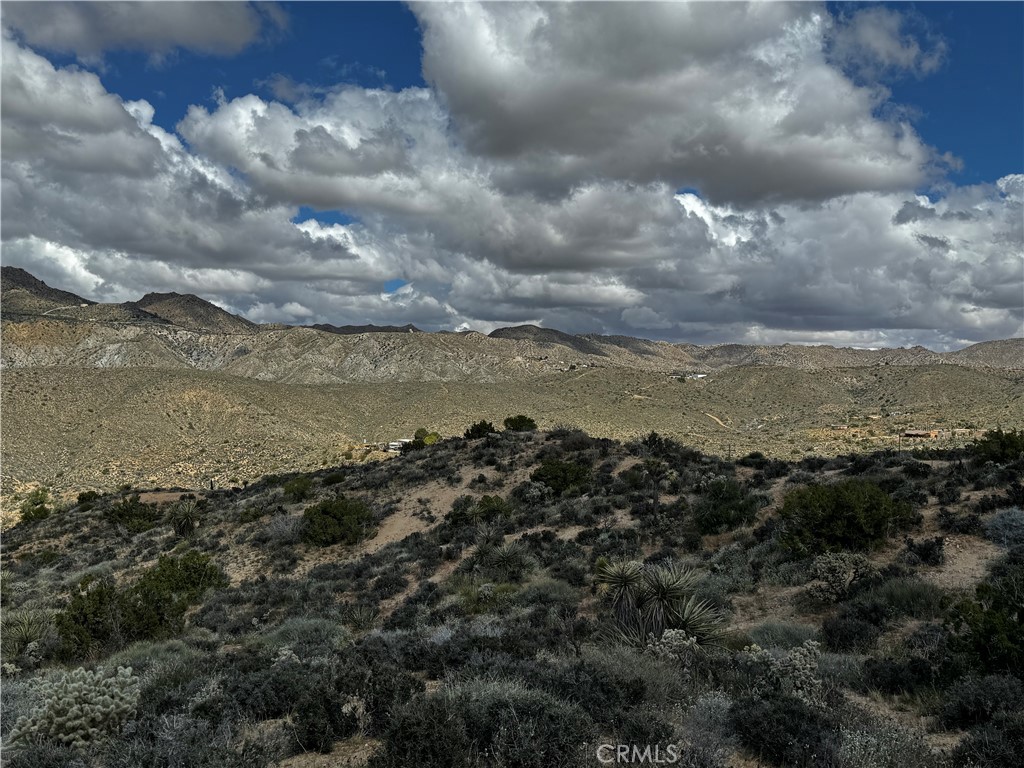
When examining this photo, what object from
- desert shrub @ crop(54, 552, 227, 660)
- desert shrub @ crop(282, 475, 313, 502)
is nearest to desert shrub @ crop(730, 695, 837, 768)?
desert shrub @ crop(54, 552, 227, 660)

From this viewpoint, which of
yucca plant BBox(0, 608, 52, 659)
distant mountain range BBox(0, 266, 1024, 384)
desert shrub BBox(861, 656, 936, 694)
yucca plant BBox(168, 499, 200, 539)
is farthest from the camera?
distant mountain range BBox(0, 266, 1024, 384)

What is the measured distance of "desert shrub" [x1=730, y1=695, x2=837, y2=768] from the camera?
5703mm

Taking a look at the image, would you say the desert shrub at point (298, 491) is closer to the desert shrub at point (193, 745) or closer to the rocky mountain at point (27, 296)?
the desert shrub at point (193, 745)

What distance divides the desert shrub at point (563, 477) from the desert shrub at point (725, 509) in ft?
23.4

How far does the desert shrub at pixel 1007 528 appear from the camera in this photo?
1294cm

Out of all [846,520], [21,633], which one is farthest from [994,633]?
[21,633]

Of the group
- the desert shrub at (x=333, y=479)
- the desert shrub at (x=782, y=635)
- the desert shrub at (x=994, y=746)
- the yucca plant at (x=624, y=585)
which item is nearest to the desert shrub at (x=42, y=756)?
the yucca plant at (x=624, y=585)

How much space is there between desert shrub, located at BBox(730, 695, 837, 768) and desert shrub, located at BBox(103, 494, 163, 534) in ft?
117

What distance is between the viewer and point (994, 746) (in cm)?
562

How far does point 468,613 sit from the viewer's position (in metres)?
14.7

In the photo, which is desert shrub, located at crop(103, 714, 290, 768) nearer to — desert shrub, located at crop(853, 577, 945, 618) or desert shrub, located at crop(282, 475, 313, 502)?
desert shrub, located at crop(853, 577, 945, 618)

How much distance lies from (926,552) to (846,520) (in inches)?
64.1

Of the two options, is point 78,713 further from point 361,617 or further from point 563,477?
point 563,477

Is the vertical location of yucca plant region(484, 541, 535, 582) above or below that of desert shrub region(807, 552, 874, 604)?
below
